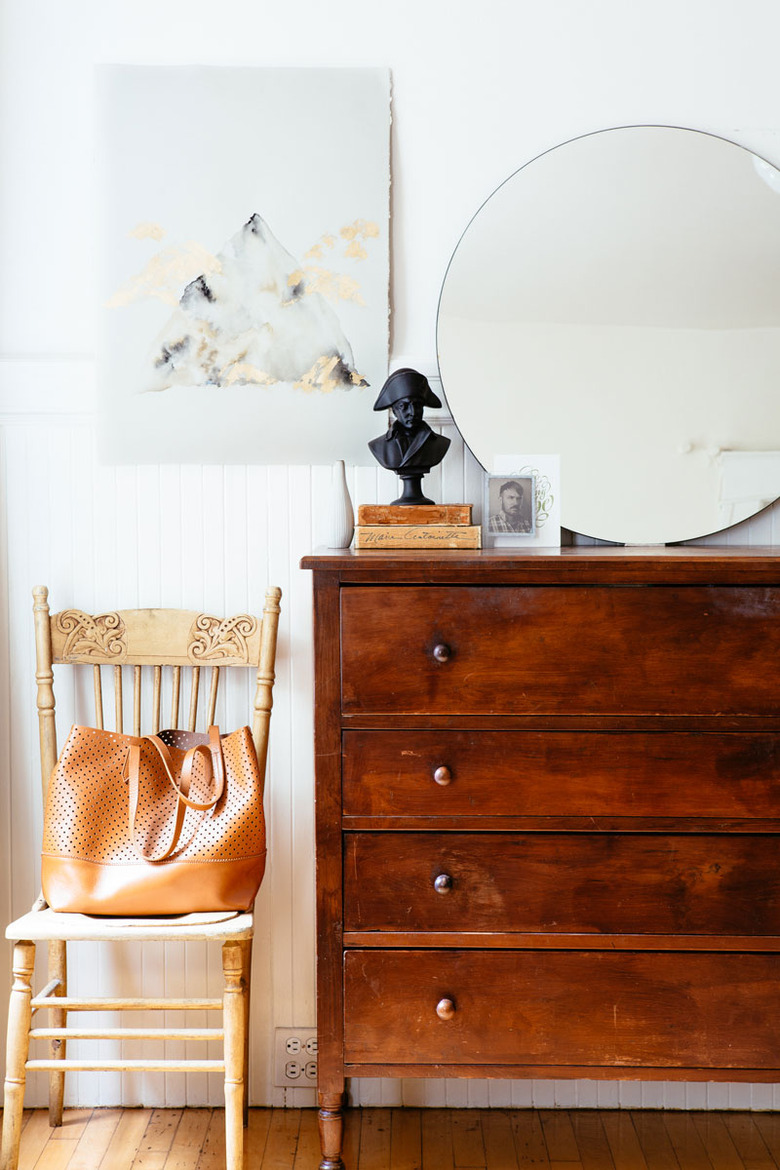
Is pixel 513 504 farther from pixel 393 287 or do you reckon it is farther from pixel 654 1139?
pixel 654 1139

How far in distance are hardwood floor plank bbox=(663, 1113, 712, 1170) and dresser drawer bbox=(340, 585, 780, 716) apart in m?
0.93

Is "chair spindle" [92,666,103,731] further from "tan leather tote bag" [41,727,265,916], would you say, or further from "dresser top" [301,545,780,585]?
"dresser top" [301,545,780,585]

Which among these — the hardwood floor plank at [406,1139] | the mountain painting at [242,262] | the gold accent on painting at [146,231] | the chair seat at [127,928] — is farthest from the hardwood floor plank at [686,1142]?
the gold accent on painting at [146,231]

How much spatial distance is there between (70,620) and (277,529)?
1.48 ft

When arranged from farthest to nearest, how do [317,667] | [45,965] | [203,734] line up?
[45,965]
[203,734]
[317,667]

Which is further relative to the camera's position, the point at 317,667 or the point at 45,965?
the point at 45,965

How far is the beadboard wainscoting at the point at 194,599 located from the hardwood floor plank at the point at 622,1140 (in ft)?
0.12

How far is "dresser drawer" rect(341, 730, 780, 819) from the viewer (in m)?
1.60

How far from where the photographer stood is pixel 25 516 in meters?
2.08

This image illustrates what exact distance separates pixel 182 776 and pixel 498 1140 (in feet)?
3.17

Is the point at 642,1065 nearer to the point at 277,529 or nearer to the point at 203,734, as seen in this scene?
the point at 203,734

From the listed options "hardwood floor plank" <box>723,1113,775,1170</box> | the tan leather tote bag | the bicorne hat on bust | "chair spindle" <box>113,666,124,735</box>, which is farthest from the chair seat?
"hardwood floor plank" <box>723,1113,775,1170</box>

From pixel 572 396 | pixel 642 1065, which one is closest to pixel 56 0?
pixel 572 396

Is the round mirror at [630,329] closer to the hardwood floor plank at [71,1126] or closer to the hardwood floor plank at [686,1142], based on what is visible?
the hardwood floor plank at [686,1142]
